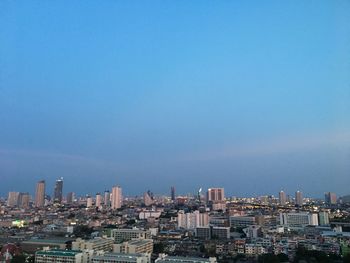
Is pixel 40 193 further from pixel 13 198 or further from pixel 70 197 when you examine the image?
pixel 70 197

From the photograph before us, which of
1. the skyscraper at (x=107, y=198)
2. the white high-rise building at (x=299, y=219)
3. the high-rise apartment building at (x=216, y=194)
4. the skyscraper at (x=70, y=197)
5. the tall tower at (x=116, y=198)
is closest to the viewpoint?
the white high-rise building at (x=299, y=219)

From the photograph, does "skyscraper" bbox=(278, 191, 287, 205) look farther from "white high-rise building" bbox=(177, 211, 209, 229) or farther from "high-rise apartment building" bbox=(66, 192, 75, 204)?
"high-rise apartment building" bbox=(66, 192, 75, 204)

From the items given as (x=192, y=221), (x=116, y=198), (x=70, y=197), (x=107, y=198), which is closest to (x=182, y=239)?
(x=192, y=221)

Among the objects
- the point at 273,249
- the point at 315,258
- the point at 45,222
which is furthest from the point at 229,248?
the point at 45,222

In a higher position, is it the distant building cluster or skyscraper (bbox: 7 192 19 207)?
skyscraper (bbox: 7 192 19 207)

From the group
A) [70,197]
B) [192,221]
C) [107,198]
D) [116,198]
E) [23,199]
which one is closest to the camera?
[192,221]

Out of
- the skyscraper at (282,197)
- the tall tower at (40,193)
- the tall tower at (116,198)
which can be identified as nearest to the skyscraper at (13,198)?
the tall tower at (40,193)

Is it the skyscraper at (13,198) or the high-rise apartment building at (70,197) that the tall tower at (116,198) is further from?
the skyscraper at (13,198)

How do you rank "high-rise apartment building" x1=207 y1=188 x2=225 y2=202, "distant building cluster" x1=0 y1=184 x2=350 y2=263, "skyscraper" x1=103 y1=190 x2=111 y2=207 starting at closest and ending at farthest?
"distant building cluster" x1=0 y1=184 x2=350 y2=263 → "high-rise apartment building" x1=207 y1=188 x2=225 y2=202 → "skyscraper" x1=103 y1=190 x2=111 y2=207

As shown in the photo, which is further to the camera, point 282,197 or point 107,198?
point 107,198

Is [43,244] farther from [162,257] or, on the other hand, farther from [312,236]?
[312,236]

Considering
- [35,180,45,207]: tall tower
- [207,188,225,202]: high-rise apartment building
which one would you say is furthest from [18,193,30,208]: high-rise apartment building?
[207,188,225,202]: high-rise apartment building

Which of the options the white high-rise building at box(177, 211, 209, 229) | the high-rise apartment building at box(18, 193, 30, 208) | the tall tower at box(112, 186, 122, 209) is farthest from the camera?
the high-rise apartment building at box(18, 193, 30, 208)
